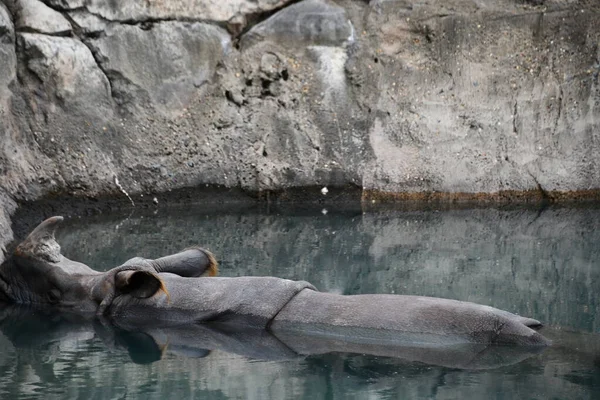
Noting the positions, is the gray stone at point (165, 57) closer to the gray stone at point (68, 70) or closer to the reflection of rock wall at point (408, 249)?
the gray stone at point (68, 70)

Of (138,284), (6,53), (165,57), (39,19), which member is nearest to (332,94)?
(165,57)

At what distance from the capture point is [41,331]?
6.71 meters

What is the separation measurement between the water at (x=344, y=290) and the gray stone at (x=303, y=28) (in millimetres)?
2444

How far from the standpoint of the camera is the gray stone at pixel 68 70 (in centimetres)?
1152

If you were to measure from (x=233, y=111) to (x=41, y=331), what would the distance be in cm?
648

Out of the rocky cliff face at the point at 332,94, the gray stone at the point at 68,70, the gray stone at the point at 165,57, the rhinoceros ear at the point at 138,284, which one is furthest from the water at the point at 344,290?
the gray stone at the point at 165,57

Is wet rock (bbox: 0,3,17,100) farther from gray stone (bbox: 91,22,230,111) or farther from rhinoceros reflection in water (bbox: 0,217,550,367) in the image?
rhinoceros reflection in water (bbox: 0,217,550,367)

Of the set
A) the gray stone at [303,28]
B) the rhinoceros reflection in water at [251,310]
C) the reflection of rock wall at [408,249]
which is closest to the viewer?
the rhinoceros reflection in water at [251,310]

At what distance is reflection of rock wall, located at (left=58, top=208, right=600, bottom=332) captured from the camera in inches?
311

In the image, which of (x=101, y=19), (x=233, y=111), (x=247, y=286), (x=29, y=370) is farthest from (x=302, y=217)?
(x=29, y=370)

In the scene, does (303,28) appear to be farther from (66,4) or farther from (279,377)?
(279,377)

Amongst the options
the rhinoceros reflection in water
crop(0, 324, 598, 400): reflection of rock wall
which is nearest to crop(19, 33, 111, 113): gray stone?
the rhinoceros reflection in water

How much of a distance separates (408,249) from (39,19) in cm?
507

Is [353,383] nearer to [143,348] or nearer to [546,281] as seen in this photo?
[143,348]
